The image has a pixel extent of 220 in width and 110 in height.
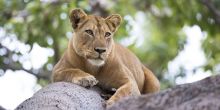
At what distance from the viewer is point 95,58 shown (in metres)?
6.67

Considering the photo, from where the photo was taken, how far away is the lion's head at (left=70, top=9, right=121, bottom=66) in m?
6.69

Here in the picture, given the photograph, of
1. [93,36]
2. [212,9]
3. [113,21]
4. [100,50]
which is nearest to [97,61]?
[100,50]

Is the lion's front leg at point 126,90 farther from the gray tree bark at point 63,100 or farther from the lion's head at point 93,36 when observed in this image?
the gray tree bark at point 63,100

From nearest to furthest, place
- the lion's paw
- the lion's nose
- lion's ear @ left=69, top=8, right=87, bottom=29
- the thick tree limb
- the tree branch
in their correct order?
1. the thick tree limb
2. the lion's paw
3. the lion's nose
4. lion's ear @ left=69, top=8, right=87, bottom=29
5. the tree branch

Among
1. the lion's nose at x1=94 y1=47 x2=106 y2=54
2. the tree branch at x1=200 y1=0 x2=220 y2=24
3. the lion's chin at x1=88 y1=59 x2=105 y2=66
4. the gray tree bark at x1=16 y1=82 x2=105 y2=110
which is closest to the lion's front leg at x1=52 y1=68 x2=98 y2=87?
the lion's chin at x1=88 y1=59 x2=105 y2=66

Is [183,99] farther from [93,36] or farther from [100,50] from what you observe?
[93,36]

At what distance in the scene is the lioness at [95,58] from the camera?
21.9ft

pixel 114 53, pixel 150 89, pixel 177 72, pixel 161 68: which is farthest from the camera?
pixel 177 72

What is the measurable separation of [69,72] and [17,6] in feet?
20.5

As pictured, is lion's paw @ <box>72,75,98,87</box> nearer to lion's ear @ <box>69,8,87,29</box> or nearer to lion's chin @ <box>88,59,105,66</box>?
lion's chin @ <box>88,59,105,66</box>

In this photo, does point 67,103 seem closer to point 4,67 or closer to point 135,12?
point 4,67

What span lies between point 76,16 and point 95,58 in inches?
29.0

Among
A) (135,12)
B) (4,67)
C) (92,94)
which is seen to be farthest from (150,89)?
(135,12)

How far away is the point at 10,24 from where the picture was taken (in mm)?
12375
